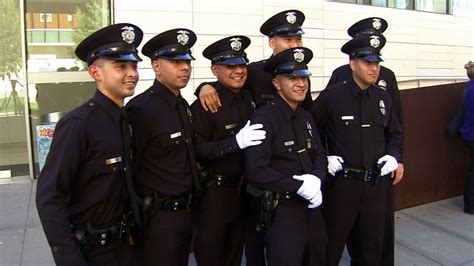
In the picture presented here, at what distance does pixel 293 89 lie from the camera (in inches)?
113

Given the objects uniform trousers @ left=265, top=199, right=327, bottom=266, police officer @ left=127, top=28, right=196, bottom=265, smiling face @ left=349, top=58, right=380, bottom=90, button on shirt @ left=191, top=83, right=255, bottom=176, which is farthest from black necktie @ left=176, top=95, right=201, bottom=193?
smiling face @ left=349, top=58, right=380, bottom=90

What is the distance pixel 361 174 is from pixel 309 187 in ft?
2.37

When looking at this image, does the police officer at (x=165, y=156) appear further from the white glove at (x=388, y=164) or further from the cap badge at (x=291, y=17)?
the white glove at (x=388, y=164)

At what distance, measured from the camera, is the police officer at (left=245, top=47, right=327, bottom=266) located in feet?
8.90

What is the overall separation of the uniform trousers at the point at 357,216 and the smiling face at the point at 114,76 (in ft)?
5.77

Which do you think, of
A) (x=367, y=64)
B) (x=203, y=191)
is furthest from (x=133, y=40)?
(x=367, y=64)

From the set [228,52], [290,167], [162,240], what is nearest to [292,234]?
[290,167]

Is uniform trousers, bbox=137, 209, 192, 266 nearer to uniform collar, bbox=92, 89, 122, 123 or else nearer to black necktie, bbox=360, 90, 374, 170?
uniform collar, bbox=92, 89, 122, 123

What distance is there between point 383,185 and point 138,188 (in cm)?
184

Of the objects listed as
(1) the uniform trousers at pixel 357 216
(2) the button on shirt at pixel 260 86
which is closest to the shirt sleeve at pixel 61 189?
(2) the button on shirt at pixel 260 86

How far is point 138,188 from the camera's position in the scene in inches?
105

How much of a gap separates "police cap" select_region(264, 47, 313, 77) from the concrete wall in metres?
5.51

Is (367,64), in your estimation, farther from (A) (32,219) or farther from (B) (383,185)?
(A) (32,219)

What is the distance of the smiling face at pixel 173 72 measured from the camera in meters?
2.76
